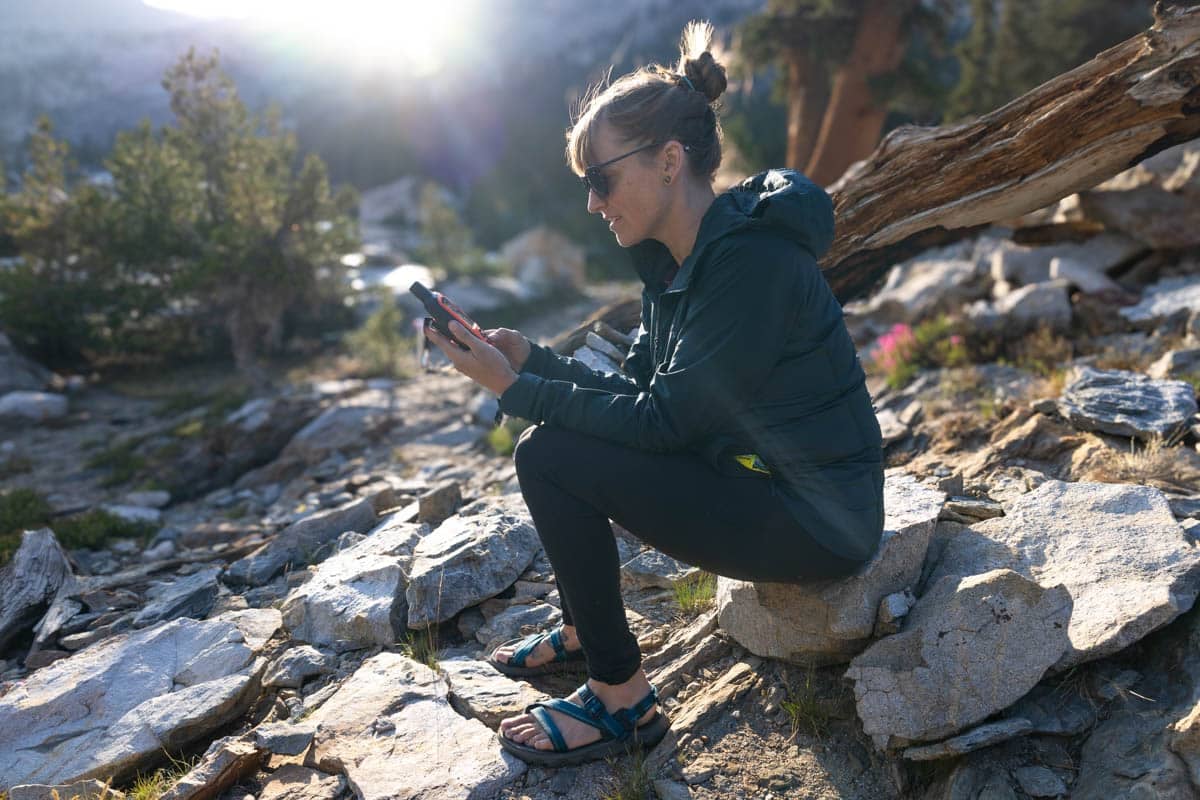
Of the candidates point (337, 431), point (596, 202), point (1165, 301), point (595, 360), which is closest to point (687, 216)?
point (596, 202)

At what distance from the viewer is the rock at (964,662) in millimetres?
2504

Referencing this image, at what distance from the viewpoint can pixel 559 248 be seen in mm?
25031

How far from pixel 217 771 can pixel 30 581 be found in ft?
8.57

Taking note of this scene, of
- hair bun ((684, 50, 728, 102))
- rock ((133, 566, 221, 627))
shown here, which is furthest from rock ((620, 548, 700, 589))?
rock ((133, 566, 221, 627))

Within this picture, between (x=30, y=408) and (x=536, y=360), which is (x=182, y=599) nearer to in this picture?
(x=536, y=360)

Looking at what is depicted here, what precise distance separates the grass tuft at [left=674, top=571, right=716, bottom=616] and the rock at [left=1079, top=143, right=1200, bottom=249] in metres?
6.08

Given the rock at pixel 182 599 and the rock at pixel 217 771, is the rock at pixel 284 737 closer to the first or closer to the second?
the rock at pixel 217 771

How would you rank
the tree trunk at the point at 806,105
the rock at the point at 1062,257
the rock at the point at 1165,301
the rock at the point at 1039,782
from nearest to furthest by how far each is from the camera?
the rock at the point at 1039,782, the rock at the point at 1165,301, the rock at the point at 1062,257, the tree trunk at the point at 806,105

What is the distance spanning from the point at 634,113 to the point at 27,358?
14.2m

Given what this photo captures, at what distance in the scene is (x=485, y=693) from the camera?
3221 millimetres

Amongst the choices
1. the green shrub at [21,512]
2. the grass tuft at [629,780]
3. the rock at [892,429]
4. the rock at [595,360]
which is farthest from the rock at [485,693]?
the green shrub at [21,512]

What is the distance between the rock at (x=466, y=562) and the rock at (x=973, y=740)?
2.03m

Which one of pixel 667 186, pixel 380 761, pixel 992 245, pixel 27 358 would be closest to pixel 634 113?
pixel 667 186

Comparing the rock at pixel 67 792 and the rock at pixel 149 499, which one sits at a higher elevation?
the rock at pixel 149 499
